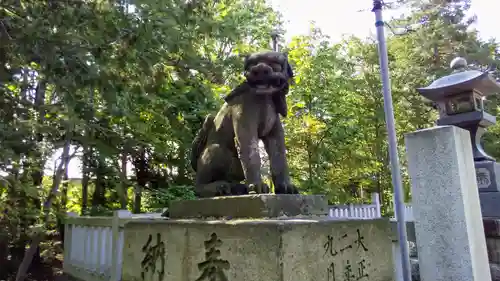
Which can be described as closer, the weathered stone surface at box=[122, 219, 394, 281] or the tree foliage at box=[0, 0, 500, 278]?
the weathered stone surface at box=[122, 219, 394, 281]

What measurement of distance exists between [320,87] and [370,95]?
3.48 metres

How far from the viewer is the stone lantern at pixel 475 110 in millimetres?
4984

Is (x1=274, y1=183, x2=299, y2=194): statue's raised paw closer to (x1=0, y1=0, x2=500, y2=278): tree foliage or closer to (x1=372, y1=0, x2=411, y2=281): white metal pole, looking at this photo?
(x1=0, y1=0, x2=500, y2=278): tree foliage

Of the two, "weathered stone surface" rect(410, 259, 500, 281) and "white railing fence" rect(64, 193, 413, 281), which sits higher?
"white railing fence" rect(64, 193, 413, 281)

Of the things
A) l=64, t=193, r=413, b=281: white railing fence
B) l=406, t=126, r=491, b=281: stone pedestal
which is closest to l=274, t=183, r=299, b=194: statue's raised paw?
l=64, t=193, r=413, b=281: white railing fence

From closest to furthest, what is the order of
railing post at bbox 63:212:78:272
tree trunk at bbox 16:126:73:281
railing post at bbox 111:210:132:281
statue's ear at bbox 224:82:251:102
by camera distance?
statue's ear at bbox 224:82:251:102 → railing post at bbox 111:210:132:281 → tree trunk at bbox 16:126:73:281 → railing post at bbox 63:212:78:272

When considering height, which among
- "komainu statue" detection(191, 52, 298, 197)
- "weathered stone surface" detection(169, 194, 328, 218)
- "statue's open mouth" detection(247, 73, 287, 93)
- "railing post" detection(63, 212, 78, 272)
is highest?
"statue's open mouth" detection(247, 73, 287, 93)

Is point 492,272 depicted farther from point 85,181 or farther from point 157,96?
point 85,181

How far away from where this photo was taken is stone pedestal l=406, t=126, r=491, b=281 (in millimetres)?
3312

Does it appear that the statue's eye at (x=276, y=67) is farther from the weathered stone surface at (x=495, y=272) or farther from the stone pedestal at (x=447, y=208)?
the weathered stone surface at (x=495, y=272)

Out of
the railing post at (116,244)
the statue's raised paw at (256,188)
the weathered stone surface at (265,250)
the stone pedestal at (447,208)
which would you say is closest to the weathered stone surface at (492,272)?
the stone pedestal at (447,208)

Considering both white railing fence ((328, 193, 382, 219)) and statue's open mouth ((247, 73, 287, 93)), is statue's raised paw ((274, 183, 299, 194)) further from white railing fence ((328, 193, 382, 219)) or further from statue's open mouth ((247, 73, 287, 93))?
white railing fence ((328, 193, 382, 219))

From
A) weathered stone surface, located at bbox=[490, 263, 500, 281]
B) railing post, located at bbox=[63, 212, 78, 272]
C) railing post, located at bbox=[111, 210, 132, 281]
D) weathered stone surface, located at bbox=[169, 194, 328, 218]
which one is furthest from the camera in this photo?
railing post, located at bbox=[63, 212, 78, 272]

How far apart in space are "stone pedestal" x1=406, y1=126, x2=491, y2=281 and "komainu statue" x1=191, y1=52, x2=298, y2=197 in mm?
1847
